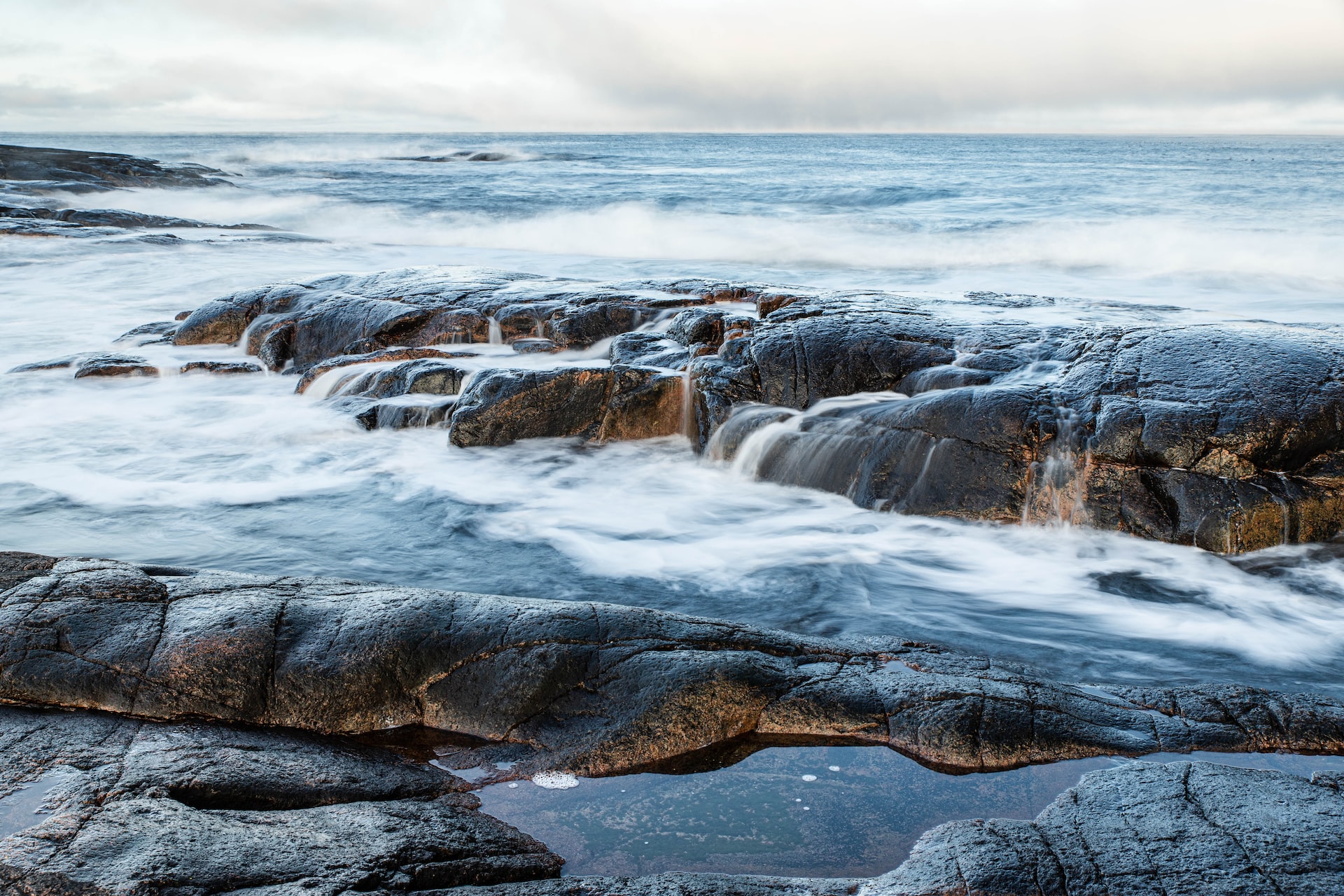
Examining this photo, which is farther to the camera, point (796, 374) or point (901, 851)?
point (796, 374)

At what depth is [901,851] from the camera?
2.66 metres

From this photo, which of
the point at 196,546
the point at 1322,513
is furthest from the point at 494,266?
the point at 1322,513

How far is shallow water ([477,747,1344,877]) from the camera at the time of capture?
104 inches

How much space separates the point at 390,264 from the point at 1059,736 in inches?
604

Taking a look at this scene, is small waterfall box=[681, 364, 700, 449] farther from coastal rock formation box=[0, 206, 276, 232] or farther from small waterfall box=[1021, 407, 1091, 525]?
coastal rock formation box=[0, 206, 276, 232]

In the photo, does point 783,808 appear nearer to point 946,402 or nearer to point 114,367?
point 946,402

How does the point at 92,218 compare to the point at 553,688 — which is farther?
the point at 92,218

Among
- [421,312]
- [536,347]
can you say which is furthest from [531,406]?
[421,312]

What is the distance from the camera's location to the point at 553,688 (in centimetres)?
330

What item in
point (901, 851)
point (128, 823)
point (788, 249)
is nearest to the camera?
point (128, 823)

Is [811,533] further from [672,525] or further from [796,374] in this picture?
[796,374]

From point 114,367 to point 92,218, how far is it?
569 inches

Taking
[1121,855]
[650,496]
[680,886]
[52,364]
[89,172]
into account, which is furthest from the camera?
[89,172]

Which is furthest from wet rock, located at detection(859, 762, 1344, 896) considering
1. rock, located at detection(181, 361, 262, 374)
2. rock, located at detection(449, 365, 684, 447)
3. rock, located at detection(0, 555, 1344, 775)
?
rock, located at detection(181, 361, 262, 374)
